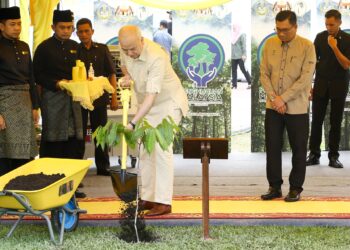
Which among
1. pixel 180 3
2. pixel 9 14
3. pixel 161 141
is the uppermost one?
pixel 180 3

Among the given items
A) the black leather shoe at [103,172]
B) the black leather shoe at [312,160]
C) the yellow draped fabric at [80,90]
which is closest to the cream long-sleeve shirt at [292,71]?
the yellow draped fabric at [80,90]

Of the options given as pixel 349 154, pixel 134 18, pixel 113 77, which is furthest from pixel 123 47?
pixel 349 154

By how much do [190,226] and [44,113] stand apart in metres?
1.87

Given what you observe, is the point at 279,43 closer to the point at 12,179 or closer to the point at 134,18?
the point at 12,179

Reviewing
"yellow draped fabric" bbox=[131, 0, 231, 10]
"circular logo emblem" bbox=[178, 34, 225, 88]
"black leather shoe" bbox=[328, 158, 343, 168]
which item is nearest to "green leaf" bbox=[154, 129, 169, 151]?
"yellow draped fabric" bbox=[131, 0, 231, 10]

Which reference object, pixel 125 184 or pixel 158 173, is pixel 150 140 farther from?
pixel 158 173

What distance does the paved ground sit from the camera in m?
7.57

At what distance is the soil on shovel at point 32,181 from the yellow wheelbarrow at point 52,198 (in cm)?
9

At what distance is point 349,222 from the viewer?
19.8ft

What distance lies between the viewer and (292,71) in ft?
22.2

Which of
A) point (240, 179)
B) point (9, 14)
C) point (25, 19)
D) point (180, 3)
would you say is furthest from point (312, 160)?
point (9, 14)

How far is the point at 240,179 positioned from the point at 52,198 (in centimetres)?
354

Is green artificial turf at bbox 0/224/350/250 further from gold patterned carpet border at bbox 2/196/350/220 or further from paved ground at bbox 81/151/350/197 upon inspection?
paved ground at bbox 81/151/350/197

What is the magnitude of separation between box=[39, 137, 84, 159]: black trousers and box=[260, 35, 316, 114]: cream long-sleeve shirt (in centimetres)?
176
